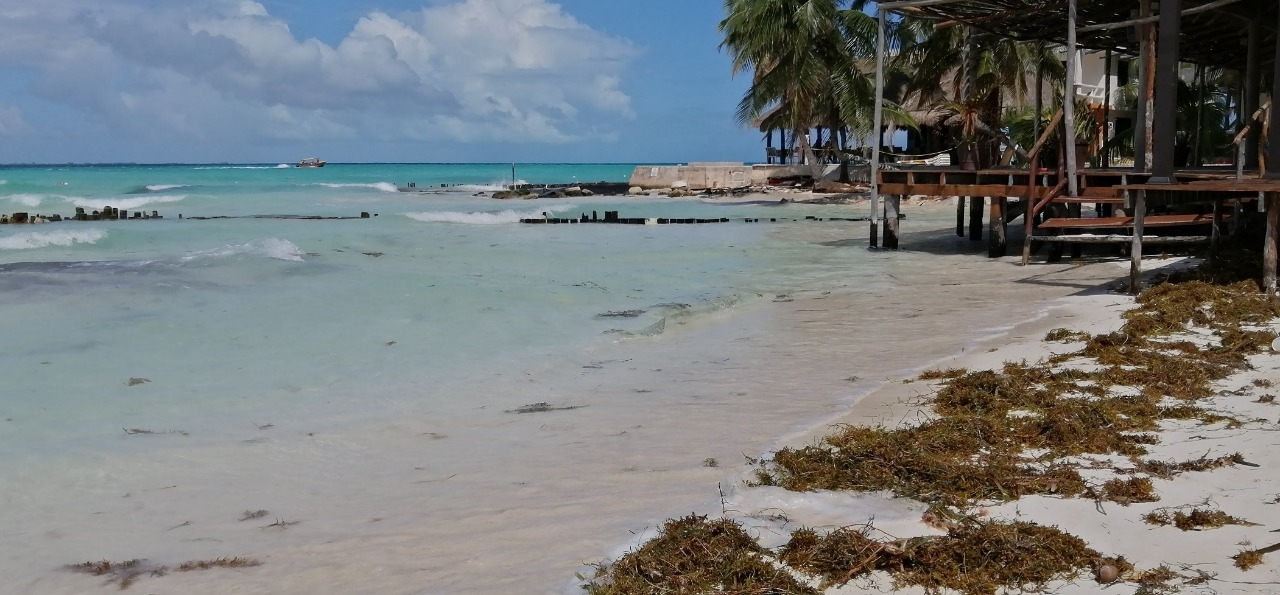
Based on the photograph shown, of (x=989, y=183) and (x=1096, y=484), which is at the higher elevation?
(x=989, y=183)

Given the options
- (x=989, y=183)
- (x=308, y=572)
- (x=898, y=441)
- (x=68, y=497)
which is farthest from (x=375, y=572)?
(x=989, y=183)

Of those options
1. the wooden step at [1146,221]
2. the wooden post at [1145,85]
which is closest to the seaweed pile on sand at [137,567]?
the wooden step at [1146,221]

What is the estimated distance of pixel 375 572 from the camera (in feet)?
15.3

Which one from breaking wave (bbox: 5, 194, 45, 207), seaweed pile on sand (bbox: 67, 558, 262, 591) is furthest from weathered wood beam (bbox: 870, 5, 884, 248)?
breaking wave (bbox: 5, 194, 45, 207)

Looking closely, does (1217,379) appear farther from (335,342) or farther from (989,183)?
(989,183)

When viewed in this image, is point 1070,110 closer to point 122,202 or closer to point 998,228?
point 998,228

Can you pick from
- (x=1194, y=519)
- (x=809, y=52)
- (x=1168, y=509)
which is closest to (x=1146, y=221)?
(x=1168, y=509)

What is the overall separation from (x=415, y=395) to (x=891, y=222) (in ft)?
43.5

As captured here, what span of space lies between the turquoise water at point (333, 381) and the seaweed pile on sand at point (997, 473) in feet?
2.50

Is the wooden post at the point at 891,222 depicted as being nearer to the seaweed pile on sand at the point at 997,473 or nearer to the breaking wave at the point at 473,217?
the seaweed pile on sand at the point at 997,473

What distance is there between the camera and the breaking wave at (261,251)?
19.4 metres

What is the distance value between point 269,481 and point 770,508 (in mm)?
3101

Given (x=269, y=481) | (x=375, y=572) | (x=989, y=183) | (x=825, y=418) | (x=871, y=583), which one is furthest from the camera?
(x=989, y=183)

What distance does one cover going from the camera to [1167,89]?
12.0 metres
